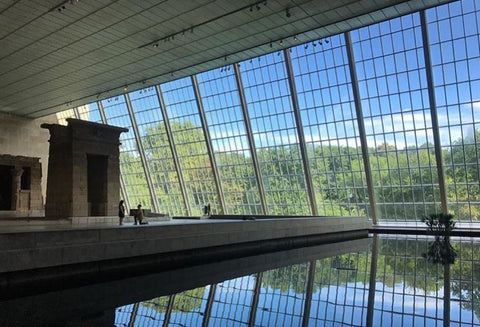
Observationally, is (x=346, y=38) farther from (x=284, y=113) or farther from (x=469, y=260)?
(x=469, y=260)

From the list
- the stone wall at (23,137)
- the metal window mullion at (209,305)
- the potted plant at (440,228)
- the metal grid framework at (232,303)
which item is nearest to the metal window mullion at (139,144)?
the stone wall at (23,137)

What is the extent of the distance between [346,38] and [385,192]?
8713 millimetres

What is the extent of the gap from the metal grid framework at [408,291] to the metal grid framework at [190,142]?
18139 mm

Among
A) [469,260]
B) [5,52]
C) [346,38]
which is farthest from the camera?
[346,38]

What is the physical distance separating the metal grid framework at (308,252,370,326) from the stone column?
22432 mm

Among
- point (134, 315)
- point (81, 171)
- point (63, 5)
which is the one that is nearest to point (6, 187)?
point (81, 171)

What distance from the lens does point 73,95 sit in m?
28.2

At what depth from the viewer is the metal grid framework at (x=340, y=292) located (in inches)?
245

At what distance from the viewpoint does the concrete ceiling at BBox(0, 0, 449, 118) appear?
15484 millimetres

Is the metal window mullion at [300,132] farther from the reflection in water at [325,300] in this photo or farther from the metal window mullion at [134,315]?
the metal window mullion at [134,315]

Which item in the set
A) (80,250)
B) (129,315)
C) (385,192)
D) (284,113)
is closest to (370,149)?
(385,192)

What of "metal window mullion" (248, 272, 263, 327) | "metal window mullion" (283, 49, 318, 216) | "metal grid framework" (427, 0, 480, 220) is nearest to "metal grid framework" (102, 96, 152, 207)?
"metal window mullion" (283, 49, 318, 216)

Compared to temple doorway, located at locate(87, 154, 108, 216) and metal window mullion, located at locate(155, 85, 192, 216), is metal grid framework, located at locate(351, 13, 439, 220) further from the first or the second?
metal window mullion, located at locate(155, 85, 192, 216)

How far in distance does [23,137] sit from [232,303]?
3389cm
